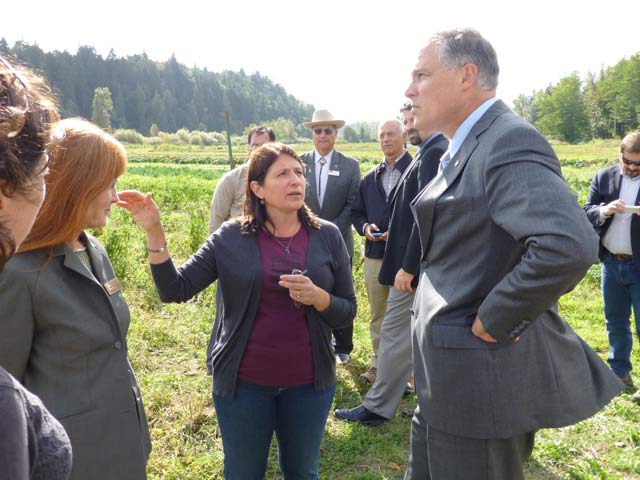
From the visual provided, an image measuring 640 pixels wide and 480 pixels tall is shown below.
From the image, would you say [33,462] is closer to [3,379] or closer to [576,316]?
[3,379]

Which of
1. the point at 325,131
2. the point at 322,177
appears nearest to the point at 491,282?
the point at 322,177

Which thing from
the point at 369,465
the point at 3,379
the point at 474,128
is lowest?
the point at 369,465

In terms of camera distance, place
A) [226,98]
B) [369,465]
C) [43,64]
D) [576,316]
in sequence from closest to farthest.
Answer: [369,465], [576,316], [43,64], [226,98]

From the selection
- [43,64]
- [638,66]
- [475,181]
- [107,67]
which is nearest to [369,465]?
[475,181]

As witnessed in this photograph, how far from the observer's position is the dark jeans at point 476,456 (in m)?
1.83

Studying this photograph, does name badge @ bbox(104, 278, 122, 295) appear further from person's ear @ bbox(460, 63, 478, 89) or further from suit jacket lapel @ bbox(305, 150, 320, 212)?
suit jacket lapel @ bbox(305, 150, 320, 212)

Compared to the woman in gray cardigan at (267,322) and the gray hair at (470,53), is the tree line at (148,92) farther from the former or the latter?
the gray hair at (470,53)

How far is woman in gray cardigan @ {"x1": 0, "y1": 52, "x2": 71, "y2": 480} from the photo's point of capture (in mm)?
683

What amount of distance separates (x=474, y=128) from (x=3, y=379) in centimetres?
172

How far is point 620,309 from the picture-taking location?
4.44 m

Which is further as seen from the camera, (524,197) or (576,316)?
(576,316)

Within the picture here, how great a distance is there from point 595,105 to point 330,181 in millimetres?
90963

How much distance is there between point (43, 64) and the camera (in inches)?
3866

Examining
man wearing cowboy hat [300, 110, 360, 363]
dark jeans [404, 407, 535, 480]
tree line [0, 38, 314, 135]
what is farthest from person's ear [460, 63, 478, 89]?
tree line [0, 38, 314, 135]
